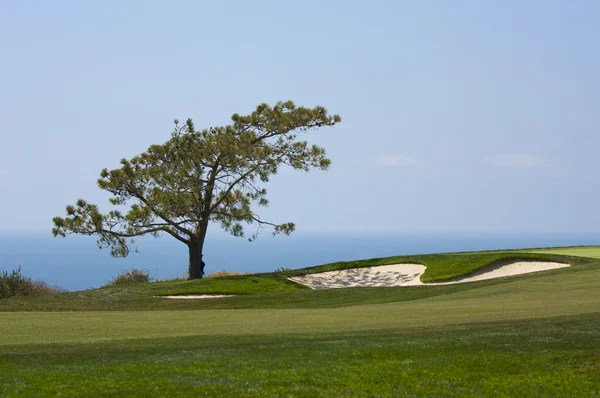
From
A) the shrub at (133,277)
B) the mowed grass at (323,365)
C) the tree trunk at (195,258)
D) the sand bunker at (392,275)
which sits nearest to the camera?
the mowed grass at (323,365)

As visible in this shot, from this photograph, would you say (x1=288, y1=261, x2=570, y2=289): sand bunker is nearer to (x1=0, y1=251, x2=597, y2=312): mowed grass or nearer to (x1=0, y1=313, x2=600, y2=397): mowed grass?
(x1=0, y1=251, x2=597, y2=312): mowed grass

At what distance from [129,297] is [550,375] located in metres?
26.1

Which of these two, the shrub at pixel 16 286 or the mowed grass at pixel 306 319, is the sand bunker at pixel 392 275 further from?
the shrub at pixel 16 286

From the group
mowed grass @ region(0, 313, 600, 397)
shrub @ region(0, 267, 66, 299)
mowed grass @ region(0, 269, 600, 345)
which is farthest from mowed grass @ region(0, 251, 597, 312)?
mowed grass @ region(0, 313, 600, 397)

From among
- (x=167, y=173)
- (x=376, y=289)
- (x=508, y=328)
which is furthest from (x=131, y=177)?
(x=508, y=328)

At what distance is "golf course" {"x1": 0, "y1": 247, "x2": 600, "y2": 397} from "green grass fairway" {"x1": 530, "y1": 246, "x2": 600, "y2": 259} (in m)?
13.6

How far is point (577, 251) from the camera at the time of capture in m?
41.6

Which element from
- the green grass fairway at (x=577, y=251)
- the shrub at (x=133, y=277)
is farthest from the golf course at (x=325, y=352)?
the shrub at (x=133, y=277)

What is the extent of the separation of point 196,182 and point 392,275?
12003 millimetres

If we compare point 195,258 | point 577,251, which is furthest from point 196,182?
point 577,251

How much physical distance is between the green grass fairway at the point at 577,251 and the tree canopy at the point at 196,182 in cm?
1310

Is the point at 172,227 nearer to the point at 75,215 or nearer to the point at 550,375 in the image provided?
the point at 75,215

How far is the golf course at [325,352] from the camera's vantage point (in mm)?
11570

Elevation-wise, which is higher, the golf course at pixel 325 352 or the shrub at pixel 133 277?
the shrub at pixel 133 277
